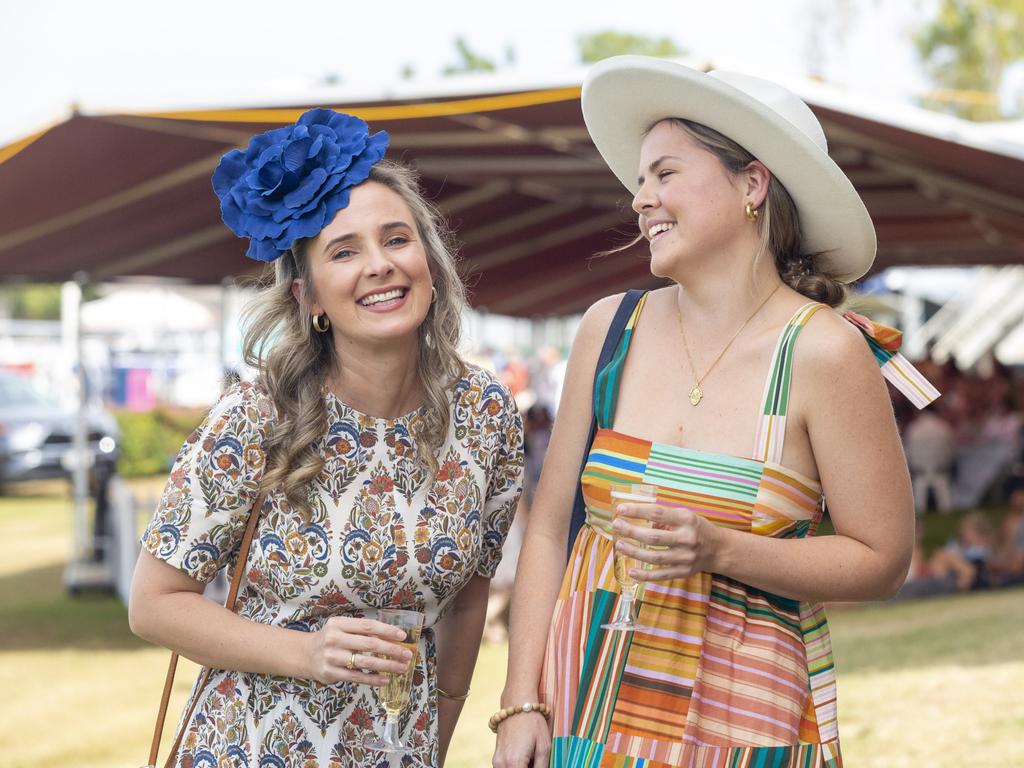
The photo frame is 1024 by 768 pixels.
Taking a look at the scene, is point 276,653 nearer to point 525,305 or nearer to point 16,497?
point 525,305

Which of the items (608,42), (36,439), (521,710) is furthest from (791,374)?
(608,42)

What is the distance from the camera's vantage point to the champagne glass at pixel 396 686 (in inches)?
78.1

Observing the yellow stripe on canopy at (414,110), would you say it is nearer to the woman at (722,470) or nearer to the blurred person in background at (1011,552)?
the woman at (722,470)

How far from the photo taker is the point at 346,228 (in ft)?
7.28

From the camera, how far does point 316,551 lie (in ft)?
7.04

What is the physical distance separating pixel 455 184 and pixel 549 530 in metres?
6.40

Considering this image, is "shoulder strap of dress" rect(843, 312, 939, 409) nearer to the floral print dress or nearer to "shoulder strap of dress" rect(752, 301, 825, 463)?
"shoulder strap of dress" rect(752, 301, 825, 463)

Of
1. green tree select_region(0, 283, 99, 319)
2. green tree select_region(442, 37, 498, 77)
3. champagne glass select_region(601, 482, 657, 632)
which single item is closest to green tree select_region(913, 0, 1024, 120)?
green tree select_region(442, 37, 498, 77)

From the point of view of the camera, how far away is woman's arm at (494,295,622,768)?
2172 millimetres

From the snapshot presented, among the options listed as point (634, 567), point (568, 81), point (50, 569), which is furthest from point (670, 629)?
point (50, 569)

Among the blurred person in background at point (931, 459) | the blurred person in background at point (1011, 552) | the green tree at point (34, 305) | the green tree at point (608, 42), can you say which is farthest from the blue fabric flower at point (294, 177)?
the green tree at point (34, 305)

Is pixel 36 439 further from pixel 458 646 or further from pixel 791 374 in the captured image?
pixel 791 374

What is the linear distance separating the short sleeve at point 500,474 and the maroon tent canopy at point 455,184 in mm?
→ 513

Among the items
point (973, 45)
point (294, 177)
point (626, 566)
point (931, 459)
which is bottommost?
point (626, 566)
